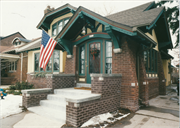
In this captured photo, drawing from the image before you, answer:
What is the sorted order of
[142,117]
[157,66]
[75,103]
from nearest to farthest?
1. [75,103]
2. [142,117]
3. [157,66]

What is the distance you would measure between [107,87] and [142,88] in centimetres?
243

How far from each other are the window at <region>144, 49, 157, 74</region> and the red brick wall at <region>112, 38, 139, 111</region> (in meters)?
2.36

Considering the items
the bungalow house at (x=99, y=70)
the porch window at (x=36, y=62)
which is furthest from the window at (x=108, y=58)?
the porch window at (x=36, y=62)

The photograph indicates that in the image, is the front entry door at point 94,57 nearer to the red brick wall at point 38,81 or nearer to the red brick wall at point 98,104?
the red brick wall at point 98,104

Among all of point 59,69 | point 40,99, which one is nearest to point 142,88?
point 40,99

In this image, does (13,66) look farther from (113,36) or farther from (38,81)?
(113,36)


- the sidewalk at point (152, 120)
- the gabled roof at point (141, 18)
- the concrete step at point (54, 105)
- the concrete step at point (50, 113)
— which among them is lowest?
the sidewalk at point (152, 120)

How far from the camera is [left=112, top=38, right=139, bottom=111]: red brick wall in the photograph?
5543 mm

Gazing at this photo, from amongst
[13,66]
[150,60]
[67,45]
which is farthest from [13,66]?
[150,60]

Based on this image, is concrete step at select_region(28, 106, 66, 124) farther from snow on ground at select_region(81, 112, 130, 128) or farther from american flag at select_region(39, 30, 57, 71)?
american flag at select_region(39, 30, 57, 71)

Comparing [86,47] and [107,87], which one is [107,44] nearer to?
[86,47]

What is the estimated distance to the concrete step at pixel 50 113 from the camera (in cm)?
437

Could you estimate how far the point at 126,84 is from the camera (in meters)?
5.71

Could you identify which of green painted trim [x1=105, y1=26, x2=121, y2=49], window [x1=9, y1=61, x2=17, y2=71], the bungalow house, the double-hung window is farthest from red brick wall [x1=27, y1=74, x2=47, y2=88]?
window [x1=9, y1=61, x2=17, y2=71]
